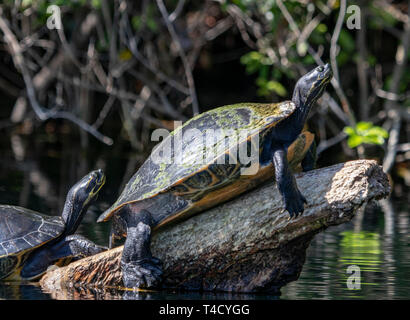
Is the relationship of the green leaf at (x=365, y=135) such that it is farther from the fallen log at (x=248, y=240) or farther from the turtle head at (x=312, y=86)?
the fallen log at (x=248, y=240)

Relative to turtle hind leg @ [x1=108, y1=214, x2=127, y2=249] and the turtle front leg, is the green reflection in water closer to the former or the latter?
the turtle front leg

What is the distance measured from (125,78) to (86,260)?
6.98 metres

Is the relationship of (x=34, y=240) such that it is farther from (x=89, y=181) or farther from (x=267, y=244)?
(x=267, y=244)

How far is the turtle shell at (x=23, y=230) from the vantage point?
14.2 ft

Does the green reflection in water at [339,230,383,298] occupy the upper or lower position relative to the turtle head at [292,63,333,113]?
lower

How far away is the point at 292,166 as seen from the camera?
13.5ft

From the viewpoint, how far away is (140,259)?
387cm

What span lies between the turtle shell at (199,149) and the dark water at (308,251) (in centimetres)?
62

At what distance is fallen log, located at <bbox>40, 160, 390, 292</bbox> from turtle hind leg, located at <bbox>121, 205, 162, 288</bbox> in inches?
3.9

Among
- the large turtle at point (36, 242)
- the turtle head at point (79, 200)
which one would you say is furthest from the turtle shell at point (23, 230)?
the turtle head at point (79, 200)

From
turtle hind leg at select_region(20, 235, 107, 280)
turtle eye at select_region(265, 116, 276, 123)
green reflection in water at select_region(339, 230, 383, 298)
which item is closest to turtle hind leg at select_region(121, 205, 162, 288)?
turtle hind leg at select_region(20, 235, 107, 280)

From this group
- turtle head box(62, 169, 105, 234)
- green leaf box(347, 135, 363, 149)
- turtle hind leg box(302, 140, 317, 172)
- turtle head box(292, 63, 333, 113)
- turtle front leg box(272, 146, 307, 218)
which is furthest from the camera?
green leaf box(347, 135, 363, 149)

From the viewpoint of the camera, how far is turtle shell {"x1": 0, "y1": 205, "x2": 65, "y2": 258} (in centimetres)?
433
